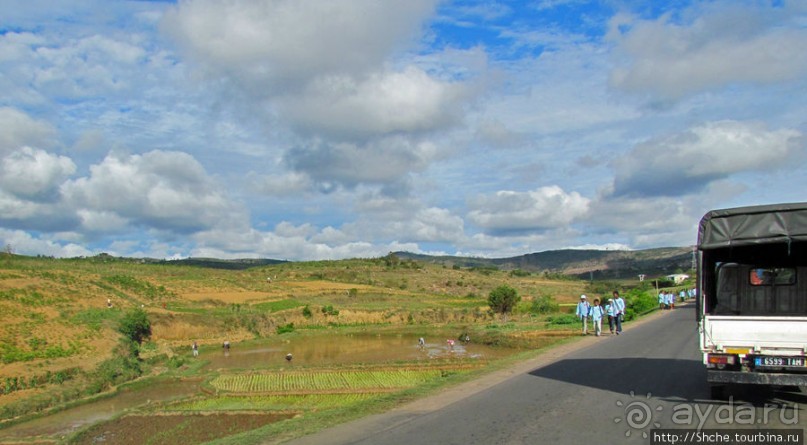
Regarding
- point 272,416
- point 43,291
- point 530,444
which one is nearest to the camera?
point 530,444

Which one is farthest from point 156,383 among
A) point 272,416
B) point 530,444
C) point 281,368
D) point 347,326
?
point 347,326

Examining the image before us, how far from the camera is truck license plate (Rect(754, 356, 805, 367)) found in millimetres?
10062

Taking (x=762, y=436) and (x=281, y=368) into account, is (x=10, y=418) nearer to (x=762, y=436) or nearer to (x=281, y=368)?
A: (x=281, y=368)

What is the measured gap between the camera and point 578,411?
34.4ft

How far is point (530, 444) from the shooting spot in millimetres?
8344

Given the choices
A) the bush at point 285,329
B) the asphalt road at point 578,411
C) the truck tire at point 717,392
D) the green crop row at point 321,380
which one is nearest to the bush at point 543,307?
the bush at point 285,329

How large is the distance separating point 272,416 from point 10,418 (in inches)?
434

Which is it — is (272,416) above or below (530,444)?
below

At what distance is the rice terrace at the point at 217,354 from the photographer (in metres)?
17.6

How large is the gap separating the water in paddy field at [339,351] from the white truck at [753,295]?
20108 millimetres

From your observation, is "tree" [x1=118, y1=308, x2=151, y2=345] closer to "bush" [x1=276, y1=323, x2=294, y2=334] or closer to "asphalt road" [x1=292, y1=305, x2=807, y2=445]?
"bush" [x1=276, y1=323, x2=294, y2=334]

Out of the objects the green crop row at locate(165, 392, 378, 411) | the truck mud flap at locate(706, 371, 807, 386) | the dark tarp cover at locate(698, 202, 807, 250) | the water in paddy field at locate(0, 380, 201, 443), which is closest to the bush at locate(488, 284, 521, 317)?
the water in paddy field at locate(0, 380, 201, 443)

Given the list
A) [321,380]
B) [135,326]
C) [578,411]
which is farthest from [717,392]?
[135,326]

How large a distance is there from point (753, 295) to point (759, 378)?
2697 millimetres
